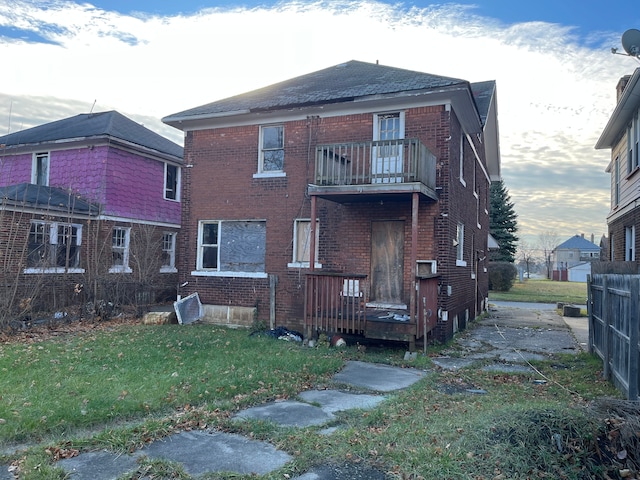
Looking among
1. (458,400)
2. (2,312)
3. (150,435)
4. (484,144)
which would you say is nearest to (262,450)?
(150,435)

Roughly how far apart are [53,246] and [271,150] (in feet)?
26.5

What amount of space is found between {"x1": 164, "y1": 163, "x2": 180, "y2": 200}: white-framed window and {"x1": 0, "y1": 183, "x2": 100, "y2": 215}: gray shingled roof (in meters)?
3.70

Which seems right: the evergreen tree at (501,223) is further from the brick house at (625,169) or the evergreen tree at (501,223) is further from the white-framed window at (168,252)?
the white-framed window at (168,252)

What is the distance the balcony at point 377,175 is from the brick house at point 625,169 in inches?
202

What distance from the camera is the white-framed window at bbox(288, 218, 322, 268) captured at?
12938mm

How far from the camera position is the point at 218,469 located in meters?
4.39

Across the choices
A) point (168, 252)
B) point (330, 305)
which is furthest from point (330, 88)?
point (168, 252)

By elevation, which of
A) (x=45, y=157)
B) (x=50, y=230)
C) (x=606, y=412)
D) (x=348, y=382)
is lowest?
(x=348, y=382)

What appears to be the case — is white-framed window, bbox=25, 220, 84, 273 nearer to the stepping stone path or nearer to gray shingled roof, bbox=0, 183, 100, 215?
gray shingled roof, bbox=0, 183, 100, 215

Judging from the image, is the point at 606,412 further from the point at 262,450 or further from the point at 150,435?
the point at 150,435

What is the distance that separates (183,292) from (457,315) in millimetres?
7824

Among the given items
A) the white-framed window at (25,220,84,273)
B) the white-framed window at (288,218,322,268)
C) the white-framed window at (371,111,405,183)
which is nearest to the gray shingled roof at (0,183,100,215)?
the white-framed window at (25,220,84,273)

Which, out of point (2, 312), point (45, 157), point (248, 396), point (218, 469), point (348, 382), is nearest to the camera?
point (218, 469)

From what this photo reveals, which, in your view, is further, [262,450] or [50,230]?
[50,230]
